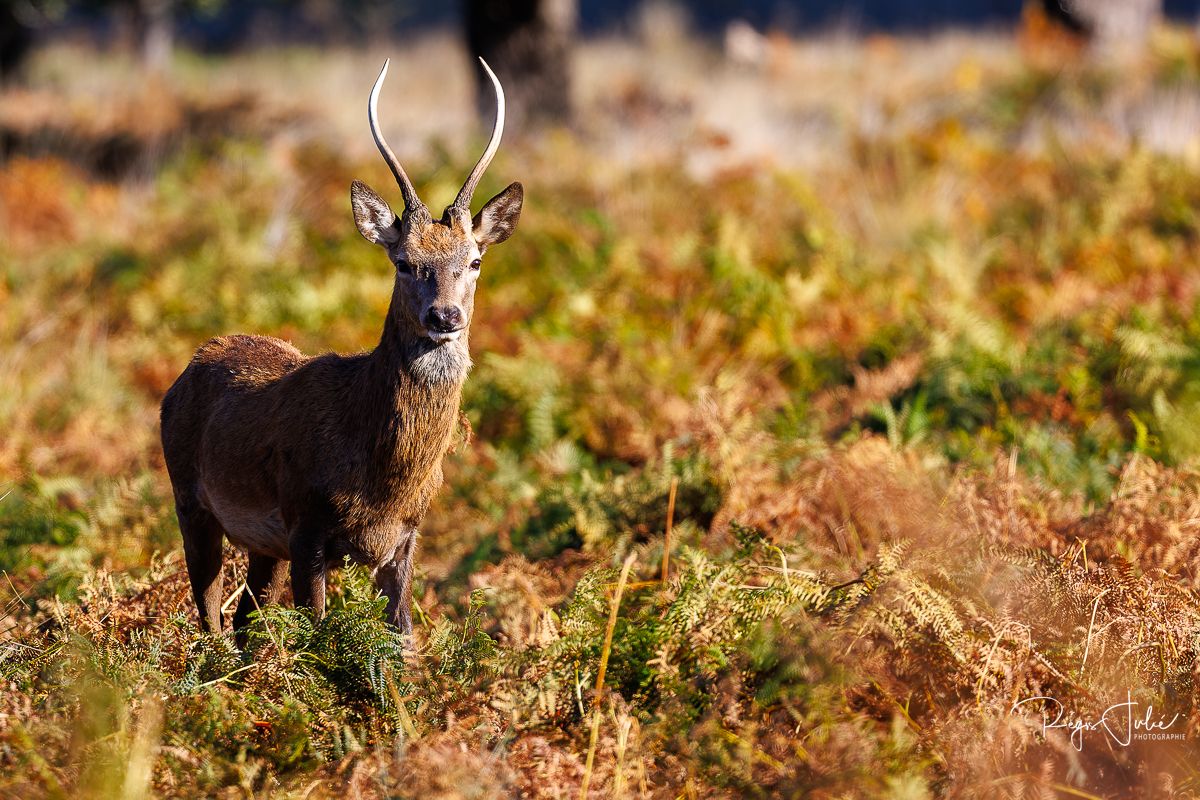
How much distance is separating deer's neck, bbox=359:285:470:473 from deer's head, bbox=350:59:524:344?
74mm

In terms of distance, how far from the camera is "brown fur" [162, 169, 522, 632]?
427cm

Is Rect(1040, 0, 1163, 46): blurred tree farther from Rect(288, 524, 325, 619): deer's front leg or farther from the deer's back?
Rect(288, 524, 325, 619): deer's front leg

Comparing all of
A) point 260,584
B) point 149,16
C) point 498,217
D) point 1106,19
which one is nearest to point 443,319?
point 498,217

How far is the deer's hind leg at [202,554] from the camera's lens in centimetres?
474

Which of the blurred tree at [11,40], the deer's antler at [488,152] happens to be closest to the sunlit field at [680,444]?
the deer's antler at [488,152]

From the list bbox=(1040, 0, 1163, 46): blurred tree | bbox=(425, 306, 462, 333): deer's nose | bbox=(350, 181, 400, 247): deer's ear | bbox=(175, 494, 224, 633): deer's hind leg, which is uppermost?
bbox=(350, 181, 400, 247): deer's ear

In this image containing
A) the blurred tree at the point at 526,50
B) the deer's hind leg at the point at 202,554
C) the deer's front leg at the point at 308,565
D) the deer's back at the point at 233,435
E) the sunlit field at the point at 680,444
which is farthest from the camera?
the blurred tree at the point at 526,50

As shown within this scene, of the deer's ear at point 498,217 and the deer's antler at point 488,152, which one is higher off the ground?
the deer's antler at point 488,152

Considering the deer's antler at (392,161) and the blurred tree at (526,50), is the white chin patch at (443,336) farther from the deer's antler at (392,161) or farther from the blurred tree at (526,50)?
the blurred tree at (526,50)

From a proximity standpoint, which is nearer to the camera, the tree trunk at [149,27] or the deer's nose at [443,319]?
the deer's nose at [443,319]

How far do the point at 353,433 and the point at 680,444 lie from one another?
2.25 meters

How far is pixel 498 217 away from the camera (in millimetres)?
4695
